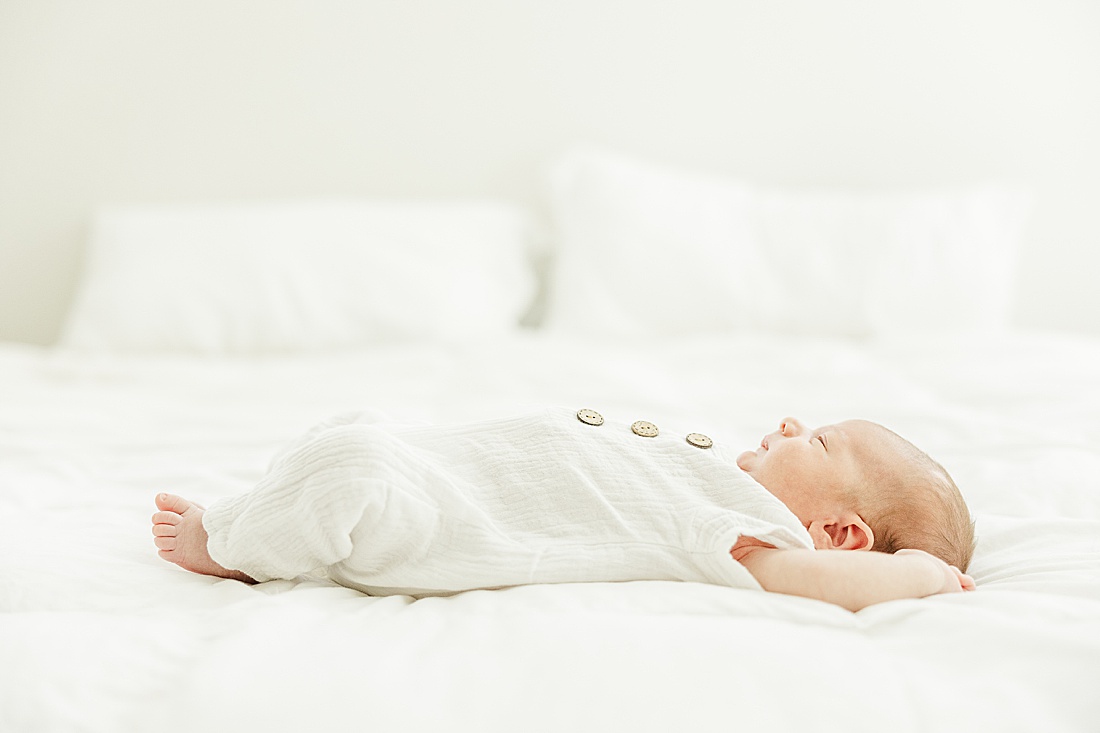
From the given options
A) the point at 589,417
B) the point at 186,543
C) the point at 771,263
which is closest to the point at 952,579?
the point at 589,417

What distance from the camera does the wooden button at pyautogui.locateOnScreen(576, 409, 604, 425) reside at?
909 millimetres

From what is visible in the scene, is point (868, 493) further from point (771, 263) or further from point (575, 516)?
point (771, 263)

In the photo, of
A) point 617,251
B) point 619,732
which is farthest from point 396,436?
point 617,251

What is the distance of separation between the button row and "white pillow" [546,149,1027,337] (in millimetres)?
1092

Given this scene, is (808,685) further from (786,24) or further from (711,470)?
(786,24)

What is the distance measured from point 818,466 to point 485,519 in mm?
342

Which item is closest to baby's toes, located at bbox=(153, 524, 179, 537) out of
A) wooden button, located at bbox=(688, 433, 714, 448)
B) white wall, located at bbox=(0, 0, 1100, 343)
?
wooden button, located at bbox=(688, 433, 714, 448)

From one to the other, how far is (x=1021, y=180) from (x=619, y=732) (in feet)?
7.77

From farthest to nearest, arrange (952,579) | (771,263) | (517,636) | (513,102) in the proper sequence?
(513,102)
(771,263)
(952,579)
(517,636)

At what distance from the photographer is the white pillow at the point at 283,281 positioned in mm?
1892

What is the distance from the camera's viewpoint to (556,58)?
2.36m

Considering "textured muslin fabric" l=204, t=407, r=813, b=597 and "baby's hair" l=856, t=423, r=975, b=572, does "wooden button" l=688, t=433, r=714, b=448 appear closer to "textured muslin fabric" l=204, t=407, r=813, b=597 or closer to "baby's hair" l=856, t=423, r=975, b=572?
"textured muslin fabric" l=204, t=407, r=813, b=597

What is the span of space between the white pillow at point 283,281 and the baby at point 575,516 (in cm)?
107

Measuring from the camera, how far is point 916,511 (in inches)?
34.3
